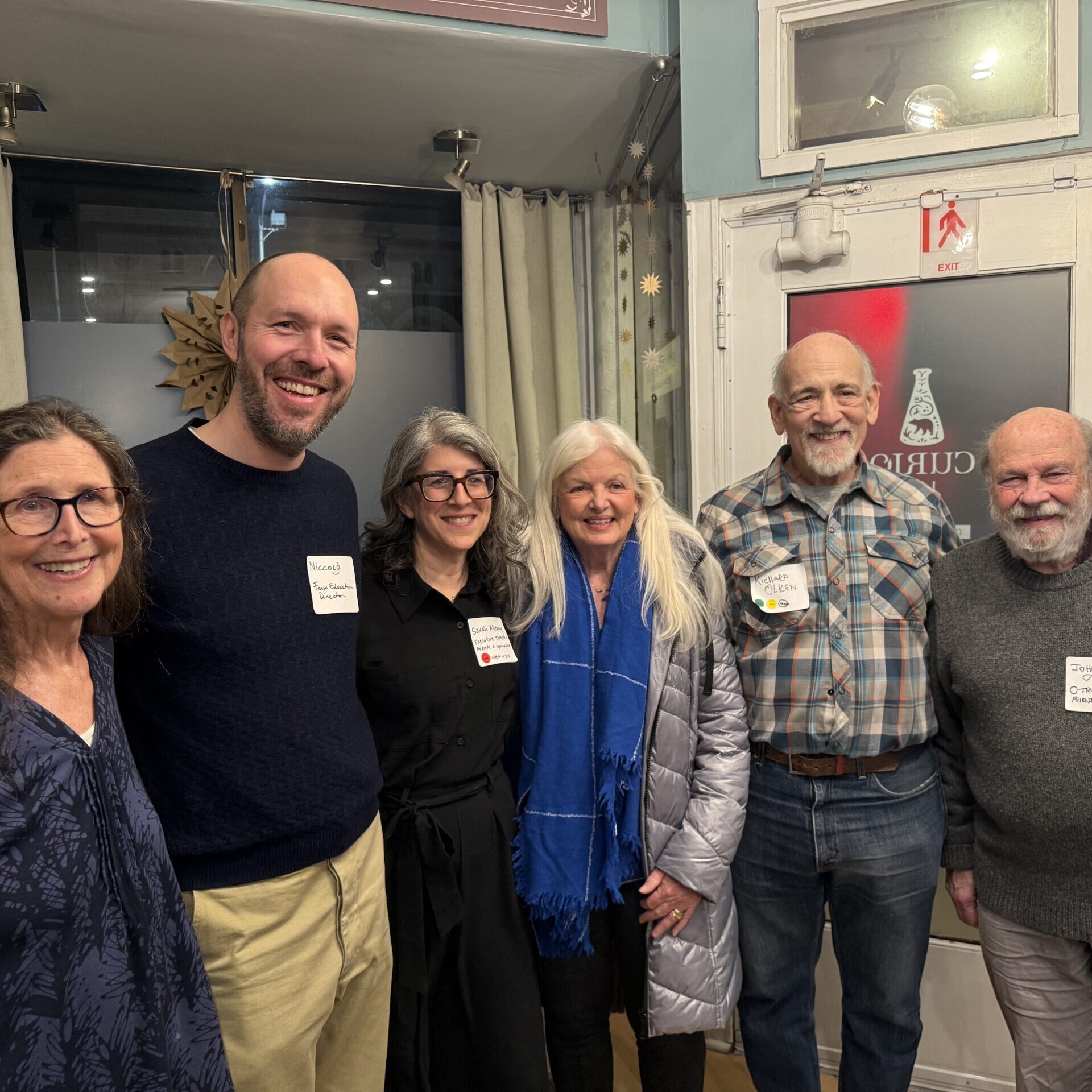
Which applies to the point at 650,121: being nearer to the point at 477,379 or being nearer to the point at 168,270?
the point at 477,379

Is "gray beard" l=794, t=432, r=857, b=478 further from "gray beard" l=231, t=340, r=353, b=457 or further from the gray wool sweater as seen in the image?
"gray beard" l=231, t=340, r=353, b=457

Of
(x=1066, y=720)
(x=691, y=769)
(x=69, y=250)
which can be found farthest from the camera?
(x=69, y=250)

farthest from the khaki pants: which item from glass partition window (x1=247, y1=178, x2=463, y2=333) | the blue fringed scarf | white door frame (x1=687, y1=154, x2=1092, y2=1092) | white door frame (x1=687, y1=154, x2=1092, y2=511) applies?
glass partition window (x1=247, y1=178, x2=463, y2=333)

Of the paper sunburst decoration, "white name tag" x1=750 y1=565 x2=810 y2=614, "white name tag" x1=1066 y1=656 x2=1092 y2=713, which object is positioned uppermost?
the paper sunburst decoration

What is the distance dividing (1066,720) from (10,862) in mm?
1623

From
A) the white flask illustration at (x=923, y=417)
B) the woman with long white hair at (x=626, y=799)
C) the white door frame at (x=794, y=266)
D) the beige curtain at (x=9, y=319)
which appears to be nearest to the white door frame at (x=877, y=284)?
the white door frame at (x=794, y=266)

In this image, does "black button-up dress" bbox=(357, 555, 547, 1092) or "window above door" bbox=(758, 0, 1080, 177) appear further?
"window above door" bbox=(758, 0, 1080, 177)

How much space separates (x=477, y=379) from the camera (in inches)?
126

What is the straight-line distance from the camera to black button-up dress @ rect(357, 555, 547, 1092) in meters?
1.70

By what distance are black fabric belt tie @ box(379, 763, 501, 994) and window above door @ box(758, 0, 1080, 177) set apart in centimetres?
188

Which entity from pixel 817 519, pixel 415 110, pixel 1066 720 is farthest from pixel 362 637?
pixel 415 110

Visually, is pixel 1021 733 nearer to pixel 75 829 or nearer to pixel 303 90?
pixel 75 829

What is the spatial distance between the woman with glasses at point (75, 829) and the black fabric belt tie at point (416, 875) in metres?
0.51

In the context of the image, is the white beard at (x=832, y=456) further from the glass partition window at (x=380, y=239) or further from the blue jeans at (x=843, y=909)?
the glass partition window at (x=380, y=239)
